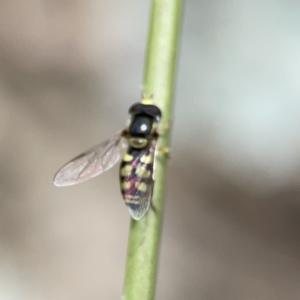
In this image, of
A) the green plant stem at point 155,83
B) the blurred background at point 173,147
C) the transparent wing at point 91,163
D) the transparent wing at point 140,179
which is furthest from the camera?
the blurred background at point 173,147

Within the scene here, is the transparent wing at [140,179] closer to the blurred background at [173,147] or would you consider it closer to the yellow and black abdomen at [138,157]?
the yellow and black abdomen at [138,157]

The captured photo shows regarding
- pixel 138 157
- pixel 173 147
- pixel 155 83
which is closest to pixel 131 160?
pixel 138 157

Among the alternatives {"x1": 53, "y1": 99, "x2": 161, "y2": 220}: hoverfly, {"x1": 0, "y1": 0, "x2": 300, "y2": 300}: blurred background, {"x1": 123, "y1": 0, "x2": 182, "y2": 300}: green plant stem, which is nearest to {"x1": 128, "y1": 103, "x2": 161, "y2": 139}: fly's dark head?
{"x1": 53, "y1": 99, "x2": 161, "y2": 220}: hoverfly

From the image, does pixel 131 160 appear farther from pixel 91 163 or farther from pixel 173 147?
pixel 173 147

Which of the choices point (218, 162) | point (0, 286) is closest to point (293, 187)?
point (218, 162)

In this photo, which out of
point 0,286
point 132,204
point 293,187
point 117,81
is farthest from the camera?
point 117,81

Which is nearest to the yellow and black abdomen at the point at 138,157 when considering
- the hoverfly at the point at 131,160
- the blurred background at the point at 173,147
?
the hoverfly at the point at 131,160

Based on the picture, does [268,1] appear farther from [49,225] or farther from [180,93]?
[49,225]
